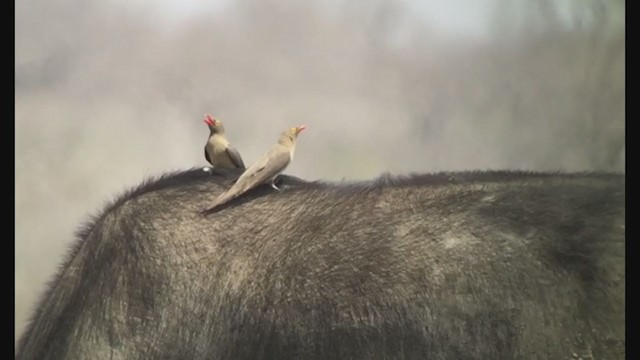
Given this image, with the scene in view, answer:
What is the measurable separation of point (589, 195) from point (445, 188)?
0.31m

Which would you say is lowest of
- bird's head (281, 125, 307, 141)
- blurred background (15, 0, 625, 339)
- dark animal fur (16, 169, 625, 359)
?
dark animal fur (16, 169, 625, 359)

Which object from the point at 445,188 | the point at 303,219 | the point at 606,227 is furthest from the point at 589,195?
the point at 303,219

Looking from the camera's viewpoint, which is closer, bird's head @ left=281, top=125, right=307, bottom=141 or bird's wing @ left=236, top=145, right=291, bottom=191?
bird's wing @ left=236, top=145, right=291, bottom=191

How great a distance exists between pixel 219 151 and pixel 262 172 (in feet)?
0.53

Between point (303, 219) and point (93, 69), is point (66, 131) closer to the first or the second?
point (93, 69)

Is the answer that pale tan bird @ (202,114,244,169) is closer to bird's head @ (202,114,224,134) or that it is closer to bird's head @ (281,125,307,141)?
bird's head @ (202,114,224,134)

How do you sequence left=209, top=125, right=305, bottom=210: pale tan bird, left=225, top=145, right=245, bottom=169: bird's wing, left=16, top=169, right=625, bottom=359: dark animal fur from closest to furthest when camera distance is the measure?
left=16, top=169, right=625, bottom=359: dark animal fur, left=209, top=125, right=305, bottom=210: pale tan bird, left=225, top=145, right=245, bottom=169: bird's wing

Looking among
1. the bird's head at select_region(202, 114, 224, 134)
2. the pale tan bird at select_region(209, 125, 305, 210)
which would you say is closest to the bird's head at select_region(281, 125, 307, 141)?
the pale tan bird at select_region(209, 125, 305, 210)

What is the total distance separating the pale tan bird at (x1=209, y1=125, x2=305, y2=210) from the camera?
1.56 m

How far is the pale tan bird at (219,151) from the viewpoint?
5.45 ft

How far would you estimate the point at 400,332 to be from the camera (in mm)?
1319

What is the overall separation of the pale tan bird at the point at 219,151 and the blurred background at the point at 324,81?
0.08 m

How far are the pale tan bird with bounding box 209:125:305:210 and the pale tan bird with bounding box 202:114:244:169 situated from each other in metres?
0.08
